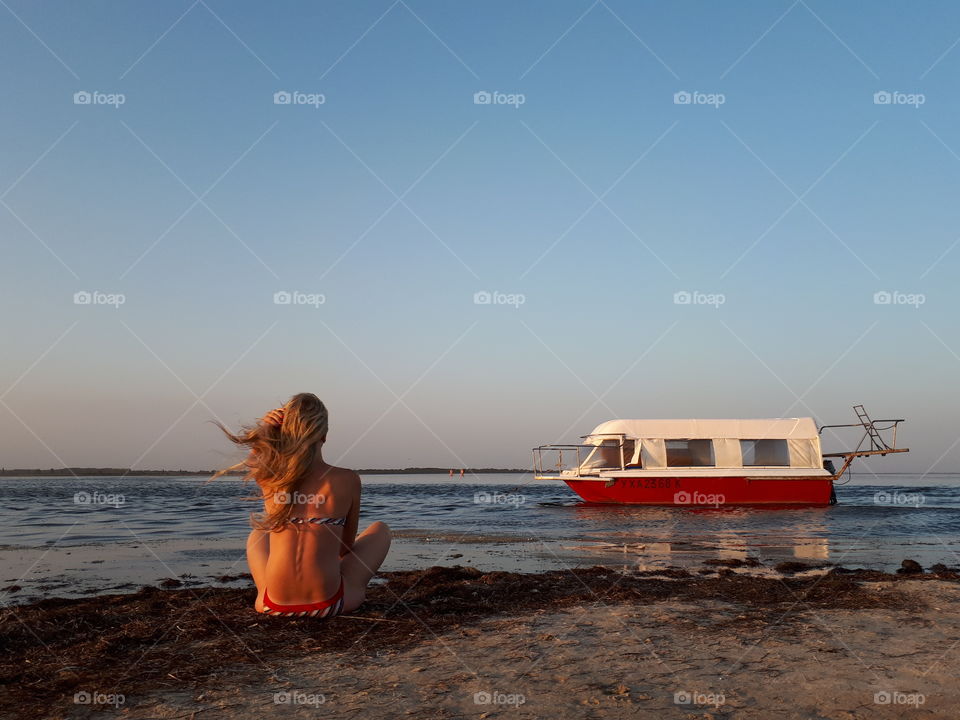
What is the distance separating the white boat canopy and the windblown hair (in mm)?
23199

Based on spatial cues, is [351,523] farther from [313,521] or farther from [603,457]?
[603,457]

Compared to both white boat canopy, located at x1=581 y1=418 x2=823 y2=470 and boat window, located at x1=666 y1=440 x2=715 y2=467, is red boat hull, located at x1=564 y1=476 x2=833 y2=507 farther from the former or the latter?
boat window, located at x1=666 y1=440 x2=715 y2=467

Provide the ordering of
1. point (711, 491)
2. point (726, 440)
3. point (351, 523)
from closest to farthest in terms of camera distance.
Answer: point (351, 523)
point (711, 491)
point (726, 440)

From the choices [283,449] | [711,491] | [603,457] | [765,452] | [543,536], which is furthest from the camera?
[603,457]

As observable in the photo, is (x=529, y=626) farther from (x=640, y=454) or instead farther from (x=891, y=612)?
(x=640, y=454)

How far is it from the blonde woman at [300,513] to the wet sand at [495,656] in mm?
272

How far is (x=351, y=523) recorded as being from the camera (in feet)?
17.5

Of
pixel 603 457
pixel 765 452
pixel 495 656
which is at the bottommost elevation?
pixel 495 656

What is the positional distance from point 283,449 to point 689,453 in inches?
1051

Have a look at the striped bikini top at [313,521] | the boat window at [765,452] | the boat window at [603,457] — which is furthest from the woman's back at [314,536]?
the boat window at [765,452]

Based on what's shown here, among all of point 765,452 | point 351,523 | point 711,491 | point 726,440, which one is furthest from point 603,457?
point 351,523

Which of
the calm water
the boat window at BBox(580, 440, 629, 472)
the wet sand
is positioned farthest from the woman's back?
the boat window at BBox(580, 440, 629, 472)

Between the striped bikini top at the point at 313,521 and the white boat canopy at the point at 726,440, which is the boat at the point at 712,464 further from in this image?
the striped bikini top at the point at 313,521

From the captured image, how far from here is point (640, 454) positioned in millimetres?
27172
